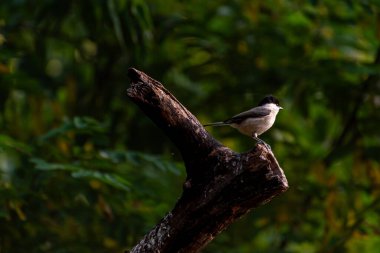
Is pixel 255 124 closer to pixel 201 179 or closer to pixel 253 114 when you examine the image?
pixel 253 114

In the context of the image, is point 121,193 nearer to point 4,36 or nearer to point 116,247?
point 116,247

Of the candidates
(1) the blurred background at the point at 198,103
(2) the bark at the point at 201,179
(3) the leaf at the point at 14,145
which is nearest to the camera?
(2) the bark at the point at 201,179

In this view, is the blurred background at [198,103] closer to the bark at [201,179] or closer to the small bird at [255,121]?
the small bird at [255,121]

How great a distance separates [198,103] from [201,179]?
4.14m

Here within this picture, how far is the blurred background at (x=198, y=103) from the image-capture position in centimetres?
641

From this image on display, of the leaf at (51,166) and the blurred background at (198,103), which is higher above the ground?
the leaf at (51,166)

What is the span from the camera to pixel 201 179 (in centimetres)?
368

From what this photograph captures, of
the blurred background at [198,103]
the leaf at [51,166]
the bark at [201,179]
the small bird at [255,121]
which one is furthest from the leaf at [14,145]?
the bark at [201,179]

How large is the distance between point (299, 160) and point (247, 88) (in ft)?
2.59

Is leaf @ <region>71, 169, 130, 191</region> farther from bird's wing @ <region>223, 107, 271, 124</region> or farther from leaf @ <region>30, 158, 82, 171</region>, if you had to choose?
bird's wing @ <region>223, 107, 271, 124</region>

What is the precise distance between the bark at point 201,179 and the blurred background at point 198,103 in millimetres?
2346

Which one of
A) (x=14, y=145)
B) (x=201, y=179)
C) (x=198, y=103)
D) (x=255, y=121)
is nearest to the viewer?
(x=201, y=179)

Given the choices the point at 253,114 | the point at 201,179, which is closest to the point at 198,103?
the point at 253,114

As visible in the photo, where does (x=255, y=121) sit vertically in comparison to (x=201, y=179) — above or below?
below
